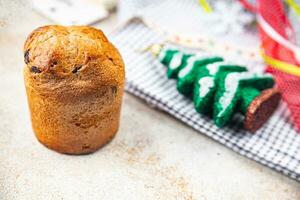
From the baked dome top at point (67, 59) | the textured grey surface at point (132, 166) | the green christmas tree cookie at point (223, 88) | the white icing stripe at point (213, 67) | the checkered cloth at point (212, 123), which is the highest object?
the baked dome top at point (67, 59)

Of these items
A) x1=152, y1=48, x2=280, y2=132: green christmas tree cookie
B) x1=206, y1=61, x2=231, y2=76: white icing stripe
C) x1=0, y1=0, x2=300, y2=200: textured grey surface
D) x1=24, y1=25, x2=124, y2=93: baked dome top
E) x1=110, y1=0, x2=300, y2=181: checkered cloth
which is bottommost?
x1=0, y1=0, x2=300, y2=200: textured grey surface

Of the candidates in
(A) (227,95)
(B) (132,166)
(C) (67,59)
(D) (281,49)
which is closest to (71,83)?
(C) (67,59)

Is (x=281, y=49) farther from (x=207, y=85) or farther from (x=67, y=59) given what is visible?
(x=67, y=59)

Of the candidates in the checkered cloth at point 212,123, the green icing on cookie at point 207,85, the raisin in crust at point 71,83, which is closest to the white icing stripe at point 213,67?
the green icing on cookie at point 207,85

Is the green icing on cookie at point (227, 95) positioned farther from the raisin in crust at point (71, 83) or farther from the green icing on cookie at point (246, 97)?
the raisin in crust at point (71, 83)

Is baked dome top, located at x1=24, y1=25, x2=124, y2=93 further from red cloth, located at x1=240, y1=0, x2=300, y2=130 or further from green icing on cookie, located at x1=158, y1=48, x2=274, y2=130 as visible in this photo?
red cloth, located at x1=240, y1=0, x2=300, y2=130

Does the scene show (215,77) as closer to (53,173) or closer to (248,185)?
(248,185)

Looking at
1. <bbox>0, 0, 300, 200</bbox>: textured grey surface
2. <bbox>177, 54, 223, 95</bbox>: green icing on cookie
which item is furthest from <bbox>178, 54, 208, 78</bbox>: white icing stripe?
<bbox>0, 0, 300, 200</bbox>: textured grey surface
